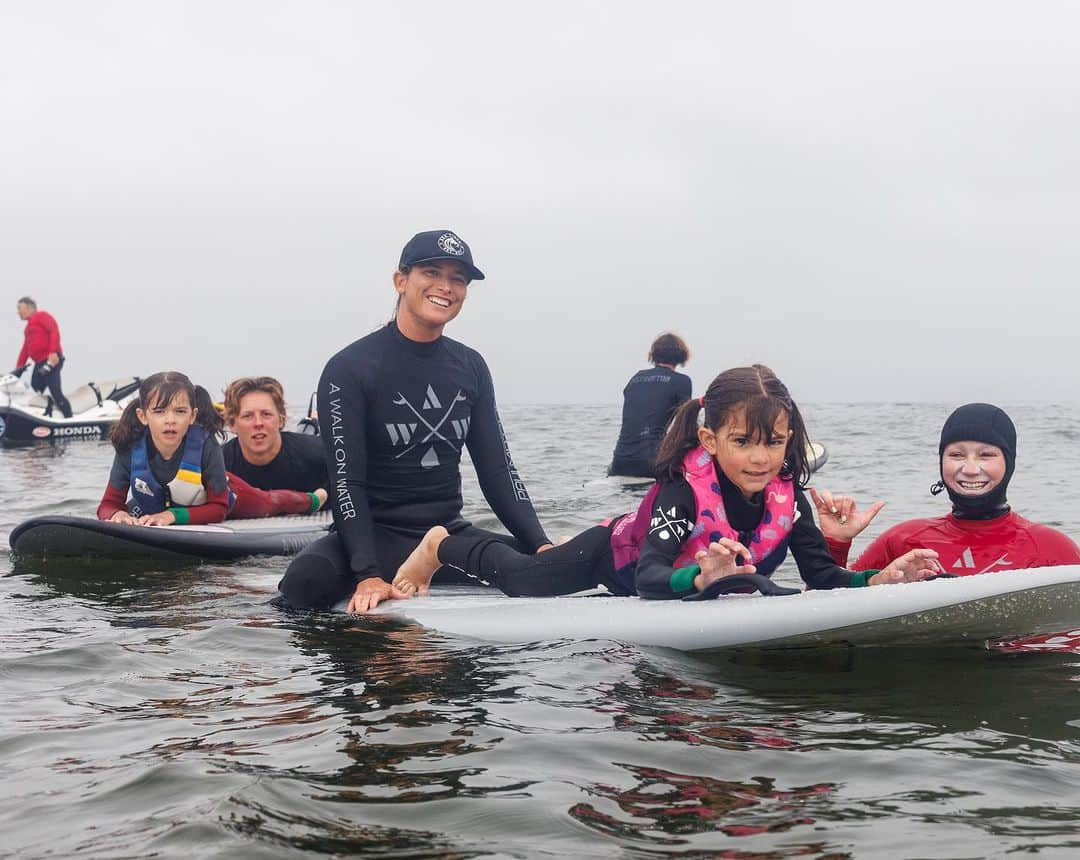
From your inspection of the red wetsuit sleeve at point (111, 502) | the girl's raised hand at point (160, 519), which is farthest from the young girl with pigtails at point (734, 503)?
the red wetsuit sleeve at point (111, 502)

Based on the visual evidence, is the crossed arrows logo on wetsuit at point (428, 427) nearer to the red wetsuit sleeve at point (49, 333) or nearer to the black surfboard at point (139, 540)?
the black surfboard at point (139, 540)

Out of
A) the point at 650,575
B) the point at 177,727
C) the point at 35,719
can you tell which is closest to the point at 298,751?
the point at 177,727

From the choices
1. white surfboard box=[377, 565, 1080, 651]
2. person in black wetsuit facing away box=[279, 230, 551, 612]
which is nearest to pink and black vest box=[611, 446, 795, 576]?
white surfboard box=[377, 565, 1080, 651]

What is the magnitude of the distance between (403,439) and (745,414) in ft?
5.82

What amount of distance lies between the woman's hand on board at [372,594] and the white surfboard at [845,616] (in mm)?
697

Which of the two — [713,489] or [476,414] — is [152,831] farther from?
[476,414]

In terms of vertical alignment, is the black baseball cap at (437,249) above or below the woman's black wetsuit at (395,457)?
above

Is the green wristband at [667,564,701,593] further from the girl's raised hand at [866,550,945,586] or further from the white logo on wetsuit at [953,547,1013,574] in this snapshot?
the white logo on wetsuit at [953,547,1013,574]

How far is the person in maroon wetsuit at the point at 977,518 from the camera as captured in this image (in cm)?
461

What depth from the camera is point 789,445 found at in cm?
455

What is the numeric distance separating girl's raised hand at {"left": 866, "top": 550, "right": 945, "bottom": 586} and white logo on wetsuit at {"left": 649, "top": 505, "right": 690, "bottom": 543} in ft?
2.36

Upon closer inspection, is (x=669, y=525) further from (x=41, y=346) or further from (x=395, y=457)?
(x=41, y=346)

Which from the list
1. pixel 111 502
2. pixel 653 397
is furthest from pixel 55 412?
pixel 111 502

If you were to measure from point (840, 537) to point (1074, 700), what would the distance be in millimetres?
1246
